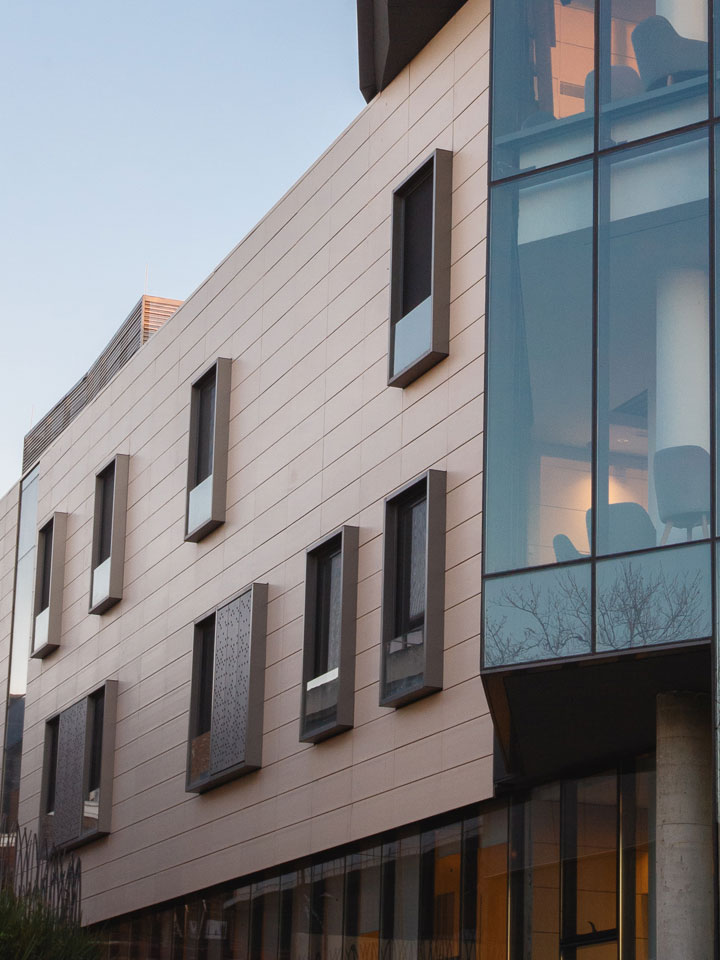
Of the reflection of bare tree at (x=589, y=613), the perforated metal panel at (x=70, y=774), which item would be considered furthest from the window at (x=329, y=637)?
the perforated metal panel at (x=70, y=774)

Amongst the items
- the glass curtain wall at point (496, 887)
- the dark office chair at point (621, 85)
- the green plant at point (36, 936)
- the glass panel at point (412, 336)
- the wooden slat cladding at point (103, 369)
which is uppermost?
the wooden slat cladding at point (103, 369)

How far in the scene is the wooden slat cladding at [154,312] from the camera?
30422 mm

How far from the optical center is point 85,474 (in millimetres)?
30641

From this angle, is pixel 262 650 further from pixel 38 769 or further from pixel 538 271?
pixel 38 769

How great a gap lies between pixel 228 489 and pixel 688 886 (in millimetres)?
11811

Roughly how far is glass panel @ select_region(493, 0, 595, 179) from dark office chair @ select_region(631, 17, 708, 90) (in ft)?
1.66

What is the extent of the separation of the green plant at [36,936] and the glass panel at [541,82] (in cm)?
1031

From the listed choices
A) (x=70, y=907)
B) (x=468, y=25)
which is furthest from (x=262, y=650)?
(x=468, y=25)

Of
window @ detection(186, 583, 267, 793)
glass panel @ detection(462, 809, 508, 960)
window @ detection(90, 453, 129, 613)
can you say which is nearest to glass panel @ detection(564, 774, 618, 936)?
glass panel @ detection(462, 809, 508, 960)

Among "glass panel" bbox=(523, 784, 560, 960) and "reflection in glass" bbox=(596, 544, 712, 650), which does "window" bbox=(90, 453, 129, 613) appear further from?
"reflection in glass" bbox=(596, 544, 712, 650)

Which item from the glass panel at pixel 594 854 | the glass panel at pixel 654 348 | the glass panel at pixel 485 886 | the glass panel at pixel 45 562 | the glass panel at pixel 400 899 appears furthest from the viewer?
the glass panel at pixel 45 562

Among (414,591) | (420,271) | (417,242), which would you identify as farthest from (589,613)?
(417,242)

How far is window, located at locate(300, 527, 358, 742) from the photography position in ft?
62.7

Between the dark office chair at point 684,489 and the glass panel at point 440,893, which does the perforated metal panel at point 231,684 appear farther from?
the dark office chair at point 684,489
